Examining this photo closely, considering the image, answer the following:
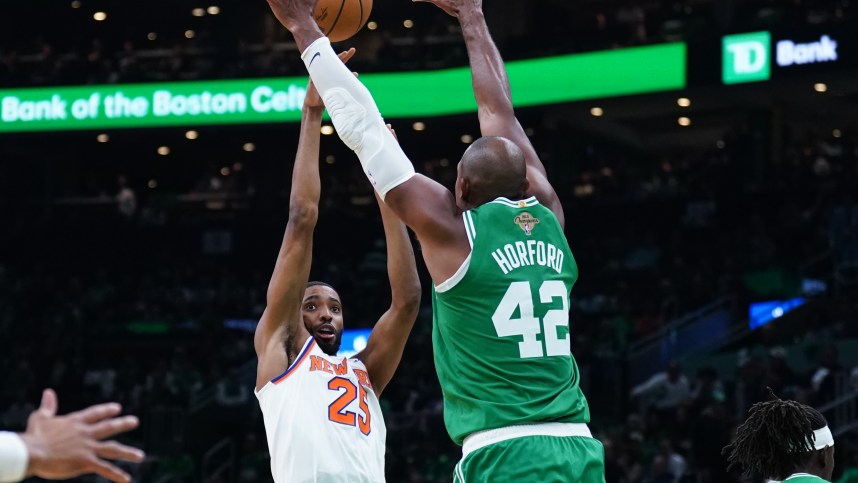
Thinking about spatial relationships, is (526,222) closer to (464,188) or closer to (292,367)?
(464,188)

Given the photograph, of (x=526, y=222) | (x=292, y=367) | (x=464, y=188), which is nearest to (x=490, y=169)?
(x=464, y=188)

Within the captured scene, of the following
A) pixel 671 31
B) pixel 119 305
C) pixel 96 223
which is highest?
pixel 671 31

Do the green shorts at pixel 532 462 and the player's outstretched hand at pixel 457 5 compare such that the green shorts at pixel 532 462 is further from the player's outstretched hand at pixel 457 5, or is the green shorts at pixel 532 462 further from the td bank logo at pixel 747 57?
the td bank logo at pixel 747 57

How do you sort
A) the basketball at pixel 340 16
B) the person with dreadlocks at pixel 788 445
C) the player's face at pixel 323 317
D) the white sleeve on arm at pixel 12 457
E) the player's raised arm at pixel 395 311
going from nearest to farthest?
1. the white sleeve on arm at pixel 12 457
2. the person with dreadlocks at pixel 788 445
3. the player's raised arm at pixel 395 311
4. the player's face at pixel 323 317
5. the basketball at pixel 340 16

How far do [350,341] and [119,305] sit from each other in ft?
15.6

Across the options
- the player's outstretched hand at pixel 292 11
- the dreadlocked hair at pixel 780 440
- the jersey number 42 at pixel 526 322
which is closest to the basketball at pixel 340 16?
the player's outstretched hand at pixel 292 11

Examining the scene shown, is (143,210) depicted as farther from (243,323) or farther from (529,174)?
(529,174)

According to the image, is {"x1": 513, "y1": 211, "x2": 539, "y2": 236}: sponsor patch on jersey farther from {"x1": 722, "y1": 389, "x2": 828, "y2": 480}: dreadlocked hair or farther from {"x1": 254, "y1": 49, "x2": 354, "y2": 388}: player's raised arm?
{"x1": 254, "y1": 49, "x2": 354, "y2": 388}: player's raised arm

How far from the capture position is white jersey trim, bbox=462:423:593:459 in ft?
13.5

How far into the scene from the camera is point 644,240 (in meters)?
21.0

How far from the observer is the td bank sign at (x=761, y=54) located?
1892 cm

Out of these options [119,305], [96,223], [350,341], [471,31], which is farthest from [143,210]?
[471,31]

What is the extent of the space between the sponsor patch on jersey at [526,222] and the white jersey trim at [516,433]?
626mm

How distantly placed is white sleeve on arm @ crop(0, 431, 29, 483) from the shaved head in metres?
1.74
